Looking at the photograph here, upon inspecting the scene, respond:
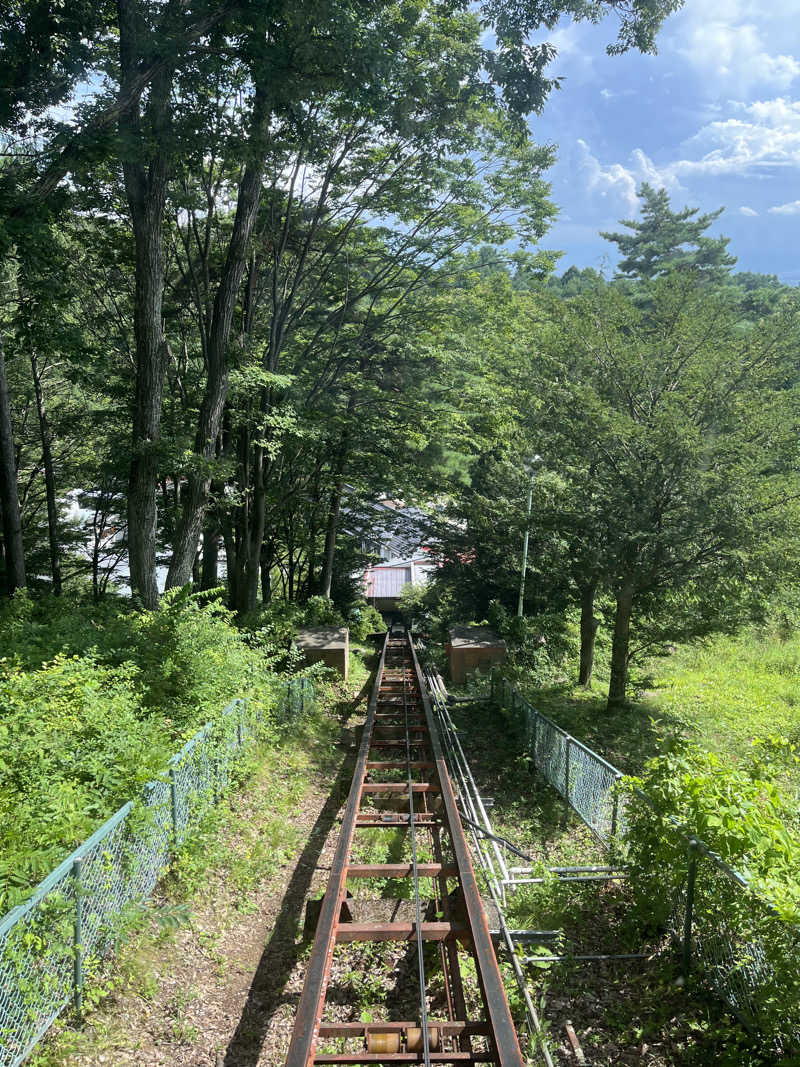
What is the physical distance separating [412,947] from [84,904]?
3008 millimetres

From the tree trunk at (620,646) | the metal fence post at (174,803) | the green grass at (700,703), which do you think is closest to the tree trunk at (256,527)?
the green grass at (700,703)

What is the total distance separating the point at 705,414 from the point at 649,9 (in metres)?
6.02

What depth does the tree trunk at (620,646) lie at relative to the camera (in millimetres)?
13727

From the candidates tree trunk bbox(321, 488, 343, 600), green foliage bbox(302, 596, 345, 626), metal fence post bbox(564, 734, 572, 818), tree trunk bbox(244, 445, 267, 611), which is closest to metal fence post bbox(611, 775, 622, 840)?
metal fence post bbox(564, 734, 572, 818)

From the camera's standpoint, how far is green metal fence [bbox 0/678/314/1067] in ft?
12.1

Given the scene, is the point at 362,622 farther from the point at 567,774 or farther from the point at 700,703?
the point at 567,774

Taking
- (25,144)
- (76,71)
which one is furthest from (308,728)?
(76,71)

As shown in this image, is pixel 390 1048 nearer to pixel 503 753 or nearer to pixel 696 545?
pixel 503 753

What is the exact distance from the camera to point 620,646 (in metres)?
14.0

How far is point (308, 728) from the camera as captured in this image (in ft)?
40.8

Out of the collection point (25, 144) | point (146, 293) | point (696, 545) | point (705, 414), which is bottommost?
point (696, 545)

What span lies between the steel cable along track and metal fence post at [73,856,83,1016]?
1.39m

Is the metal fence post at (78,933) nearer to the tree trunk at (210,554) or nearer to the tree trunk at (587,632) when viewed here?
the tree trunk at (587,632)

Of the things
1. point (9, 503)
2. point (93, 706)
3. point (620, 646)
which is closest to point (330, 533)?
point (9, 503)
